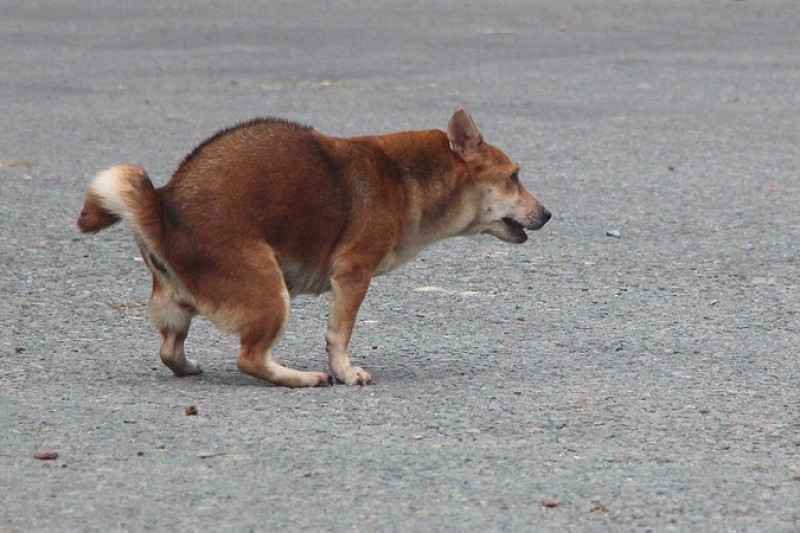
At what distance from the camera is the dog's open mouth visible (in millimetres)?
6648

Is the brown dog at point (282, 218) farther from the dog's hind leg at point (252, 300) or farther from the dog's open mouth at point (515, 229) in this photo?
the dog's open mouth at point (515, 229)

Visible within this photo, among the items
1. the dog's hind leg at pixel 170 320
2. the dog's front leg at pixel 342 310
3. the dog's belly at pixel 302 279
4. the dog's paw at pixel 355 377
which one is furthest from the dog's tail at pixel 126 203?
the dog's paw at pixel 355 377

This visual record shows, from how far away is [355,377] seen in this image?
6.03 m

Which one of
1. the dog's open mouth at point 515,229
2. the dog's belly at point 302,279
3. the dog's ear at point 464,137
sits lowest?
the dog's belly at point 302,279

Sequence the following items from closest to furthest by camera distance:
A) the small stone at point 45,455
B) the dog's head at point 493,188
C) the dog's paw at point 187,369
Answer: the small stone at point 45,455 < the dog's paw at point 187,369 < the dog's head at point 493,188

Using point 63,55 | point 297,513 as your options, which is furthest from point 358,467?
point 63,55

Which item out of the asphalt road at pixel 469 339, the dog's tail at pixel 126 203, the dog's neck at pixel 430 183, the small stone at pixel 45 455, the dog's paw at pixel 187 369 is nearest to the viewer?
the asphalt road at pixel 469 339

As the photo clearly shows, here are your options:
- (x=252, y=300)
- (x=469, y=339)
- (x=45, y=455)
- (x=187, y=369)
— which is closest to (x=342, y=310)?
(x=252, y=300)

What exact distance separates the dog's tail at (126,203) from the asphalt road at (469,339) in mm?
589

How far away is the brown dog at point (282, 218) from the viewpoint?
19.2 feet

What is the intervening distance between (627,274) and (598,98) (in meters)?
6.11

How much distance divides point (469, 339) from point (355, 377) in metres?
0.90

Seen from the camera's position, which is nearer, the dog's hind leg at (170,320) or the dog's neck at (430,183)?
the dog's hind leg at (170,320)

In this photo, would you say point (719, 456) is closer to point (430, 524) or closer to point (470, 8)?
point (430, 524)
